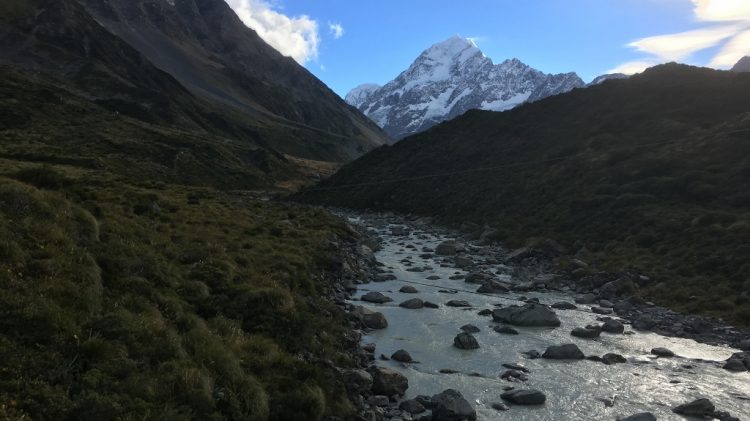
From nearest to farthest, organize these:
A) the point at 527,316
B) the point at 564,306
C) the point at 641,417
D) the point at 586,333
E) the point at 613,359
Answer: the point at 641,417 < the point at 613,359 < the point at 586,333 < the point at 527,316 < the point at 564,306

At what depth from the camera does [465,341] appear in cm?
2309

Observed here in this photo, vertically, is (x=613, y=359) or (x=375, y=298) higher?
(x=613, y=359)

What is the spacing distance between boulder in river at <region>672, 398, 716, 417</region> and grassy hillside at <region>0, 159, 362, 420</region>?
1121cm

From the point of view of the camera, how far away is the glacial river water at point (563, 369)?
677 inches

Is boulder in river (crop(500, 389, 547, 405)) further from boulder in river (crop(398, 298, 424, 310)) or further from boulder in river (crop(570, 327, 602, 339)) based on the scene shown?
boulder in river (crop(398, 298, 424, 310))

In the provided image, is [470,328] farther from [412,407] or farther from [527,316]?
[412,407]

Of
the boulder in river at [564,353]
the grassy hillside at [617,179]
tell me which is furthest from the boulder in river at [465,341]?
the grassy hillside at [617,179]

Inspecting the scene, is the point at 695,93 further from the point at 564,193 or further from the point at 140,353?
the point at 140,353

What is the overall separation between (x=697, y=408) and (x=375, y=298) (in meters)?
17.7

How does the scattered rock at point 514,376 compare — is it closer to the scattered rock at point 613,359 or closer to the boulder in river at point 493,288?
the scattered rock at point 613,359

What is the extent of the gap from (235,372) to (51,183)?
1995 cm

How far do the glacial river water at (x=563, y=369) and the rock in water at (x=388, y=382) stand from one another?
0.42 metres

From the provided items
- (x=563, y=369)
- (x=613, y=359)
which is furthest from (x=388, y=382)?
(x=613, y=359)

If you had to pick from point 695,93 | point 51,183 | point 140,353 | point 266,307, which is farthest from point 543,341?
point 695,93
